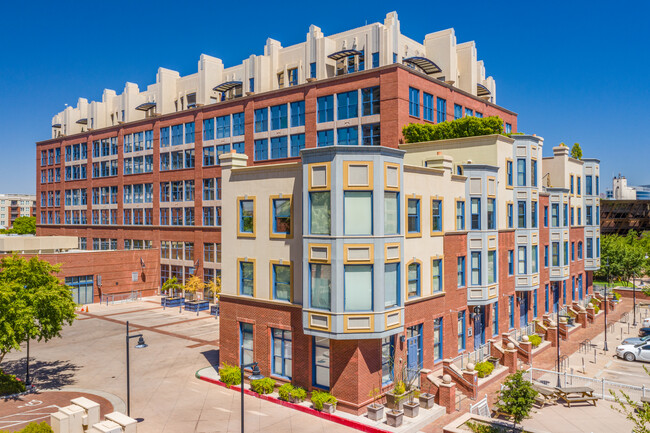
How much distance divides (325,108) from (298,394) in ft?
104

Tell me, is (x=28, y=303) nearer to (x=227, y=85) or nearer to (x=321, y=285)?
(x=321, y=285)

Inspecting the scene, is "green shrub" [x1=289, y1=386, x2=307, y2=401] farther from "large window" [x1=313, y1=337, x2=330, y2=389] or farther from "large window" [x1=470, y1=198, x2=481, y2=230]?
"large window" [x1=470, y1=198, x2=481, y2=230]

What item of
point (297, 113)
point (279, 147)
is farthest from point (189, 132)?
A: point (297, 113)

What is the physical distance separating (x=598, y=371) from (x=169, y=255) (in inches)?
2002

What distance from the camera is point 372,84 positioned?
148 feet

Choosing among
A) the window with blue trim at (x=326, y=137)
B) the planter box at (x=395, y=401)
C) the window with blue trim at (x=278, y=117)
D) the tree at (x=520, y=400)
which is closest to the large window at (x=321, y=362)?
the planter box at (x=395, y=401)

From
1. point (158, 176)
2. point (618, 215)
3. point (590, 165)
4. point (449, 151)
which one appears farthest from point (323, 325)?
point (618, 215)

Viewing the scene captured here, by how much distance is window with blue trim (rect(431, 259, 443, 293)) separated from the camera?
2865 centimetres

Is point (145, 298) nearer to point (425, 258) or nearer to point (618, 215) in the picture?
point (425, 258)

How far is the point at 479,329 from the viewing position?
3353 centimetres

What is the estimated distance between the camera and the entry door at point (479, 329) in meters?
33.1

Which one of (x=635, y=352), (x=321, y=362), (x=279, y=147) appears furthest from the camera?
(x=279, y=147)

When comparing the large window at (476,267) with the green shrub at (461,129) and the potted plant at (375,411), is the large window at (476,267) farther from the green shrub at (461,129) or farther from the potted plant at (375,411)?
the potted plant at (375,411)

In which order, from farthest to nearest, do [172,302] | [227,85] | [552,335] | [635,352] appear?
[227,85] → [172,302] → [552,335] → [635,352]
